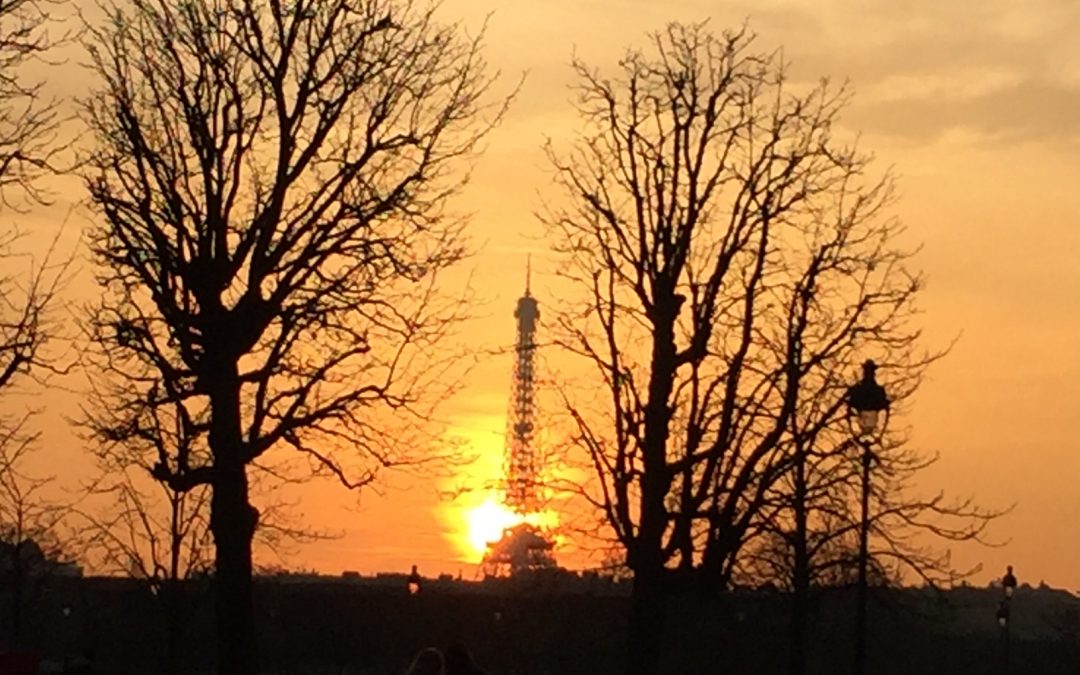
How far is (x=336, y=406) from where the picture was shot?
29.2 m

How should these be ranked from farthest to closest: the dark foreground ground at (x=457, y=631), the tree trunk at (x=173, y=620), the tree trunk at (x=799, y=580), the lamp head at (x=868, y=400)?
1. the dark foreground ground at (x=457, y=631)
2. the tree trunk at (x=799, y=580)
3. the tree trunk at (x=173, y=620)
4. the lamp head at (x=868, y=400)

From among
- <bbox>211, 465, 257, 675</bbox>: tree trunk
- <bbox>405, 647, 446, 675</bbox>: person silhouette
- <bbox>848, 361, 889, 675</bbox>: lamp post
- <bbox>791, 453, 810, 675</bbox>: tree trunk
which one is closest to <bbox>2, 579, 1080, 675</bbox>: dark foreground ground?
<bbox>791, 453, 810, 675</bbox>: tree trunk

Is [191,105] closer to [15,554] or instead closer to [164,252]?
[164,252]

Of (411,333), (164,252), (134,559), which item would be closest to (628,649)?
(411,333)

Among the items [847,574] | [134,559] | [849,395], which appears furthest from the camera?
[847,574]

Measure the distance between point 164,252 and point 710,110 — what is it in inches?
426

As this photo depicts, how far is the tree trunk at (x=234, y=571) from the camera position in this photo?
28156 mm

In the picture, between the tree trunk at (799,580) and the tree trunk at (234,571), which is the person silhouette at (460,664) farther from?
the tree trunk at (799,580)

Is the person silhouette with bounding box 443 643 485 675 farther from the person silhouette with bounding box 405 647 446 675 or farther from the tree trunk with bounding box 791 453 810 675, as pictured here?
the tree trunk with bounding box 791 453 810 675

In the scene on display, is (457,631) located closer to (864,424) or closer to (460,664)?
(864,424)

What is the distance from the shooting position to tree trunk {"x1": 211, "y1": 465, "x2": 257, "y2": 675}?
28.2 metres

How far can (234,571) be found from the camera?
28.2 meters

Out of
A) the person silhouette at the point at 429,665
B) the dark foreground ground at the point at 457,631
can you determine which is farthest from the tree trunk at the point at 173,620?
the person silhouette at the point at 429,665

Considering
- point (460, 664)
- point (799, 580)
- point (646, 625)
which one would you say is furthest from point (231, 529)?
point (799, 580)
